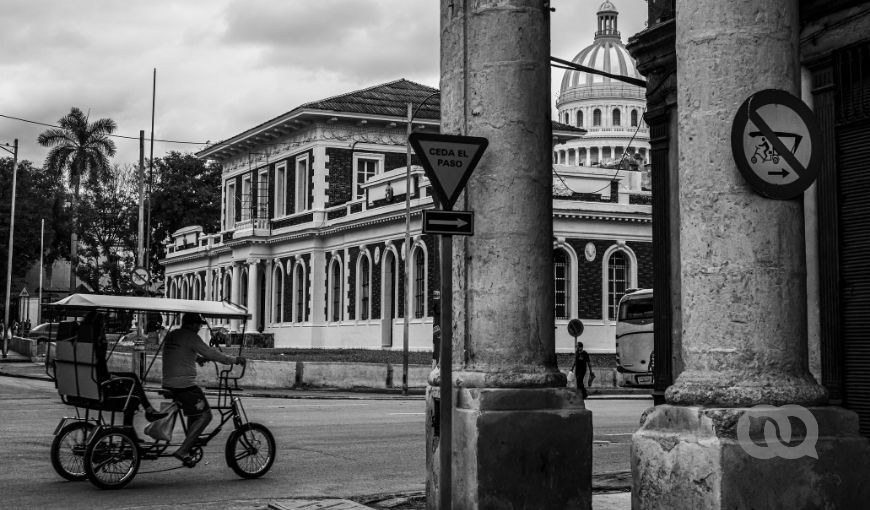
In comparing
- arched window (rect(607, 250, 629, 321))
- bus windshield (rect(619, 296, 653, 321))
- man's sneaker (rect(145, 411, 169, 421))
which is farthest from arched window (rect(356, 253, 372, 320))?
man's sneaker (rect(145, 411, 169, 421))

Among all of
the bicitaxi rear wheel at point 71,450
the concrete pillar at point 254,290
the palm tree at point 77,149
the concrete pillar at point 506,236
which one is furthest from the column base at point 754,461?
the palm tree at point 77,149

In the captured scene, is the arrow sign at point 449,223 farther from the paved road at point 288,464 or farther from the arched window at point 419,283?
the arched window at point 419,283

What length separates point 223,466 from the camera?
1464 cm

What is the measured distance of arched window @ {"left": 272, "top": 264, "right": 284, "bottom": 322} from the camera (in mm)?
61781

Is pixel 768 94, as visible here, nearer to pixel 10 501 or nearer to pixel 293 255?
pixel 10 501

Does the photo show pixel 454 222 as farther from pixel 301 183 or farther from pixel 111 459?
pixel 301 183

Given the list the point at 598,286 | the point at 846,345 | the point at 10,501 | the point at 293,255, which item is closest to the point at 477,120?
the point at 846,345

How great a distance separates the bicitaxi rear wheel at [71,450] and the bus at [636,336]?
25.2 m

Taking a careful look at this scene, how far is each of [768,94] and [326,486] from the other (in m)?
6.79

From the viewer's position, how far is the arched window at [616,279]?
4831 cm

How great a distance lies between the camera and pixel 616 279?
48.4 meters

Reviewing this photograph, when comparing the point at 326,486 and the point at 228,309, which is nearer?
the point at 326,486

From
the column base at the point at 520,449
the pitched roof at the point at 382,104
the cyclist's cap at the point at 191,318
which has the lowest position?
the column base at the point at 520,449

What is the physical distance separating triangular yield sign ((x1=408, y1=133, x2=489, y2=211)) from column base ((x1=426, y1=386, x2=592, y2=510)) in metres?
1.61
